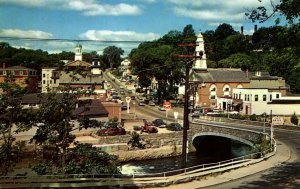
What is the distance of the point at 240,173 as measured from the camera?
32781 millimetres

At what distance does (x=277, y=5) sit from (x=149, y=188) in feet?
43.9

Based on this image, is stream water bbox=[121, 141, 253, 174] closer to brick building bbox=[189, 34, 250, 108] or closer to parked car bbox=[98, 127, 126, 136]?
parked car bbox=[98, 127, 126, 136]

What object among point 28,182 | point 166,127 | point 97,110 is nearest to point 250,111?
point 166,127

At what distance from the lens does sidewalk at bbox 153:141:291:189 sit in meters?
29.2

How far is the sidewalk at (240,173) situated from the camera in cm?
2917

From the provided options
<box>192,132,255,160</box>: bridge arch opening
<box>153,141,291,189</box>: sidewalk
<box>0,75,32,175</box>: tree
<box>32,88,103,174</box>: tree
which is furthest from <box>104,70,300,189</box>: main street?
<box>192,132,255,160</box>: bridge arch opening

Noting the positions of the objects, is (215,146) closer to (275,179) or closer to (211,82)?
(275,179)

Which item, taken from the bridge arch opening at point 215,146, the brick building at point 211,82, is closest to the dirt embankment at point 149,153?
the bridge arch opening at point 215,146

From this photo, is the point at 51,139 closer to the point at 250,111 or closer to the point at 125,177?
the point at 125,177

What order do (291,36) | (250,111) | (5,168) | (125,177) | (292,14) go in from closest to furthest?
(292,14)
(291,36)
(5,168)
(125,177)
(250,111)

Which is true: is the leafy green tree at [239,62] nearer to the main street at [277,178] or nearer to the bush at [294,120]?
the bush at [294,120]

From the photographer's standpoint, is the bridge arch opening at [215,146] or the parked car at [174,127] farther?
the parked car at [174,127]

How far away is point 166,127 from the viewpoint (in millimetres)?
75562

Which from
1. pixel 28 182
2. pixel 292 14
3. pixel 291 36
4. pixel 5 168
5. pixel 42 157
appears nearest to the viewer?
pixel 292 14
